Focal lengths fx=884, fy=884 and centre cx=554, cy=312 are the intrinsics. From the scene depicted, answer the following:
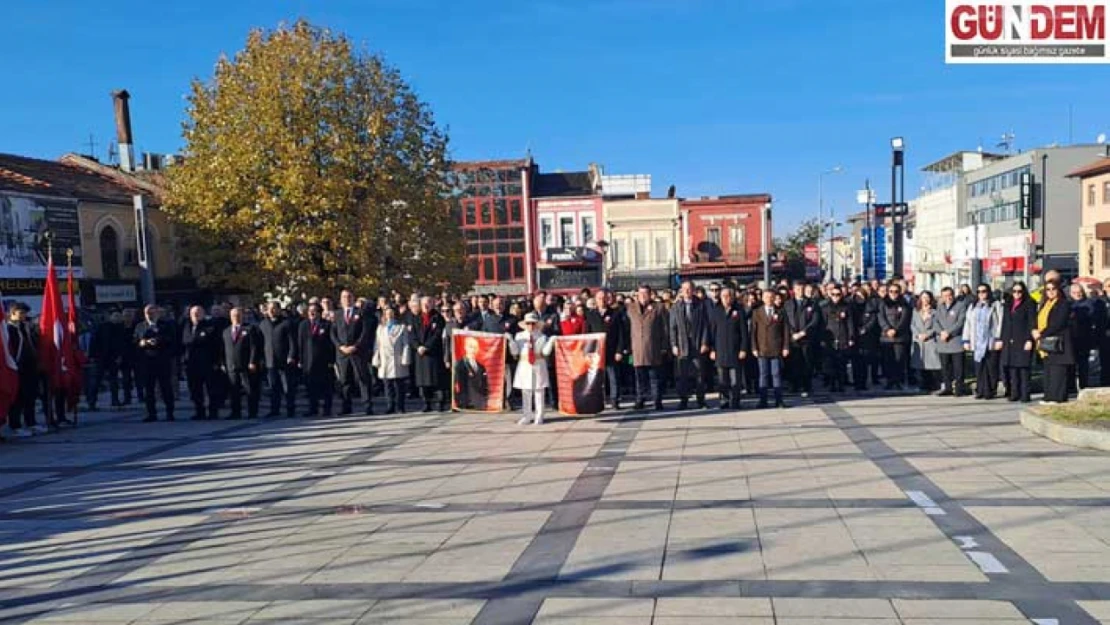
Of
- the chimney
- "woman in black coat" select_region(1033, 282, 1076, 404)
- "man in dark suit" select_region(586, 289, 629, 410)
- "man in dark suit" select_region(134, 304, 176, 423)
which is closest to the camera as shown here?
"woman in black coat" select_region(1033, 282, 1076, 404)

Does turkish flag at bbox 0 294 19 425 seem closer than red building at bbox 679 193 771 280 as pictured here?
Yes

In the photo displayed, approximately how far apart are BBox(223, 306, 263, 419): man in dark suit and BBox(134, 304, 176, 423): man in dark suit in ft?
3.20

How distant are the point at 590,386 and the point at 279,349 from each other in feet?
18.0

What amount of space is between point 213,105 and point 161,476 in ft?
63.2

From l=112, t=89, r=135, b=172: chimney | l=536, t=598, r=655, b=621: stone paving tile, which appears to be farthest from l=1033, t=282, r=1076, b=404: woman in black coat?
l=112, t=89, r=135, b=172: chimney

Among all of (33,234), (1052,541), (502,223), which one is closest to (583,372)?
(1052,541)

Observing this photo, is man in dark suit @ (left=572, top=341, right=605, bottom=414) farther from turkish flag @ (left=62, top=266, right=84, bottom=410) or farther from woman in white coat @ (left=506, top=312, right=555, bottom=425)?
turkish flag @ (left=62, top=266, right=84, bottom=410)

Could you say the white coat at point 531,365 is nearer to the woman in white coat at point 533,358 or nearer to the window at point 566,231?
the woman in white coat at point 533,358

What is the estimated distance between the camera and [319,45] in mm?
27062

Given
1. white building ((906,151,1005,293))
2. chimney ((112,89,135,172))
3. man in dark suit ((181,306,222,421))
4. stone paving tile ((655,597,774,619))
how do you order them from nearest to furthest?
stone paving tile ((655,597,774,619))
man in dark suit ((181,306,222,421))
chimney ((112,89,135,172))
white building ((906,151,1005,293))

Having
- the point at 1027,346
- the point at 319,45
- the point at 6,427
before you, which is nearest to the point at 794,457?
the point at 1027,346

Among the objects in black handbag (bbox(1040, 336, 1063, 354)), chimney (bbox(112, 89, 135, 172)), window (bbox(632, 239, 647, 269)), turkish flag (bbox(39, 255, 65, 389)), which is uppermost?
chimney (bbox(112, 89, 135, 172))

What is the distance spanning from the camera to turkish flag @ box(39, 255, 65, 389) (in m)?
14.6

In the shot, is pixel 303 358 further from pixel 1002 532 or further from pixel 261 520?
pixel 1002 532
